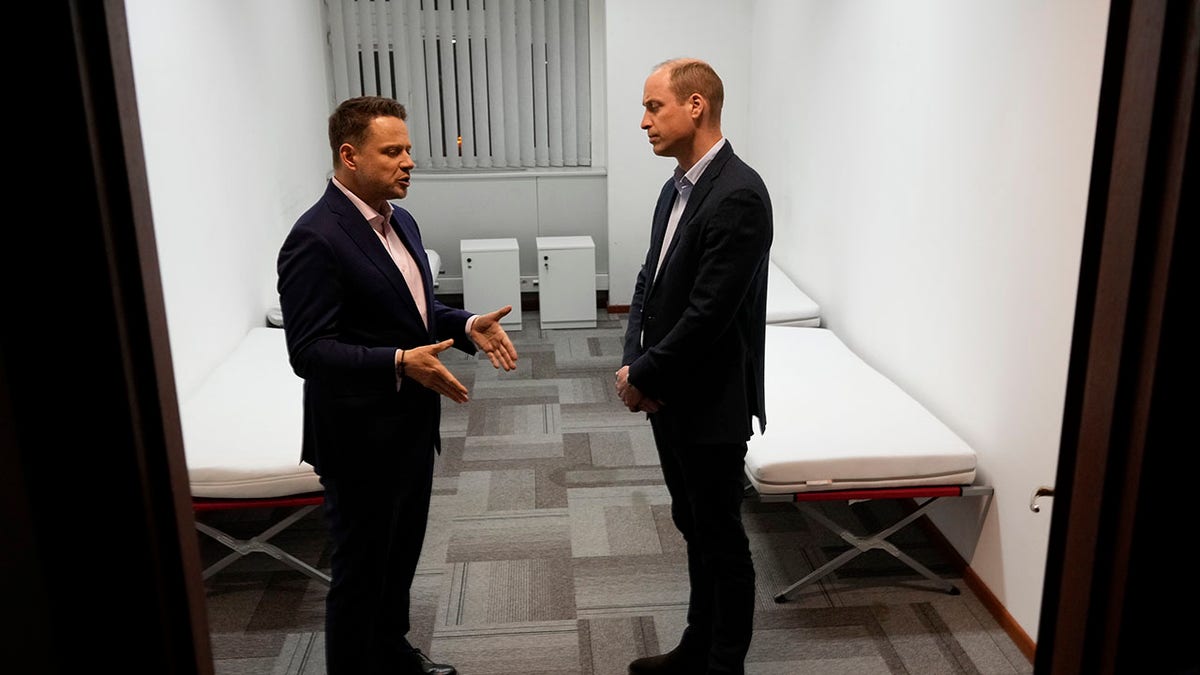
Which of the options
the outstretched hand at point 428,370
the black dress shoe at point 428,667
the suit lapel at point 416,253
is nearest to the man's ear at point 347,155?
the suit lapel at point 416,253

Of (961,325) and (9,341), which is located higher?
(9,341)

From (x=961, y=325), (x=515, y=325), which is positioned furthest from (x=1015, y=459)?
(x=515, y=325)

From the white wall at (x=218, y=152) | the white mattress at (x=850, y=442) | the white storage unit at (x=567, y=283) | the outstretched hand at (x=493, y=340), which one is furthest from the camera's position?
the white storage unit at (x=567, y=283)

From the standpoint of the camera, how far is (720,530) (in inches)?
98.3

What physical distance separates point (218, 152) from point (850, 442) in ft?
9.02

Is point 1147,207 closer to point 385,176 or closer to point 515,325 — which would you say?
point 385,176

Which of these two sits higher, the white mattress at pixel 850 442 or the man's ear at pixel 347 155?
the man's ear at pixel 347 155

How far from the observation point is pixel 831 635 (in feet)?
9.71

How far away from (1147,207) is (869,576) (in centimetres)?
258

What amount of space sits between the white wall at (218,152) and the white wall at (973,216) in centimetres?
237

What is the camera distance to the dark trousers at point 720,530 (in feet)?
8.09

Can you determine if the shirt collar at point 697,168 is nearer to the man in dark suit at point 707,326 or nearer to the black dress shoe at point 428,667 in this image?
the man in dark suit at point 707,326

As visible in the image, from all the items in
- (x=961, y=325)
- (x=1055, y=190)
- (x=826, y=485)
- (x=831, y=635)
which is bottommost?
(x=831, y=635)

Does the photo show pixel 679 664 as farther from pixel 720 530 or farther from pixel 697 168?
pixel 697 168
